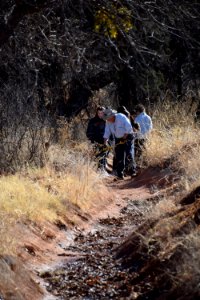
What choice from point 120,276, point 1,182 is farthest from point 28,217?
point 120,276

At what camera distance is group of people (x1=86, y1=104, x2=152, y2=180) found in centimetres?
1773

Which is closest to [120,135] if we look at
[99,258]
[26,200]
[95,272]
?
[26,200]

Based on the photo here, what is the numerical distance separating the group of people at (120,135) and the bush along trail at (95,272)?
5.08 meters

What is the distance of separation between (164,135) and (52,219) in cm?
830

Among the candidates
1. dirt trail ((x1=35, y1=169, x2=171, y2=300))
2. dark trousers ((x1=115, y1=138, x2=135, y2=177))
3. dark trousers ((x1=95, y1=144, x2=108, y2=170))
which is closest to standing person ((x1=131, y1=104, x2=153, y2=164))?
dark trousers ((x1=115, y1=138, x2=135, y2=177))

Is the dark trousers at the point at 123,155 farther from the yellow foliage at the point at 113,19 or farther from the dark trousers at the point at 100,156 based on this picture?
the yellow foliage at the point at 113,19

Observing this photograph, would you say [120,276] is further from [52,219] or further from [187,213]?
[52,219]

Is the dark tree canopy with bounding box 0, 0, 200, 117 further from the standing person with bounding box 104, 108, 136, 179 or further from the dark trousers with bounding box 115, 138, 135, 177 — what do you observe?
the dark trousers with bounding box 115, 138, 135, 177

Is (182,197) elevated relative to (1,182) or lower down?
elevated

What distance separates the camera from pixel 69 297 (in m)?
8.11

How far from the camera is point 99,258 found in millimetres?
9828

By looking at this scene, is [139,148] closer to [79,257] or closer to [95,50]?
[95,50]

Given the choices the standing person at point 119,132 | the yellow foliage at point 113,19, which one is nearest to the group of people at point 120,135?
the standing person at point 119,132

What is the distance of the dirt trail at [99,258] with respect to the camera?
821 centimetres
